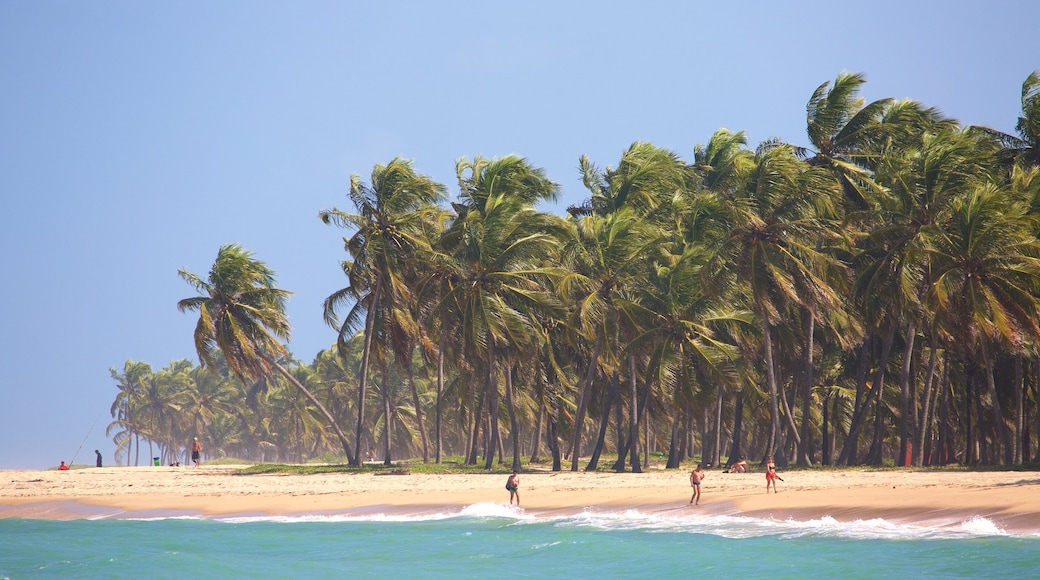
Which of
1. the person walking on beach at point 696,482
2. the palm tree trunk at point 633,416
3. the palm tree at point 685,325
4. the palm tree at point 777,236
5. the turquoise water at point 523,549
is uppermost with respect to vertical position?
the palm tree at point 777,236

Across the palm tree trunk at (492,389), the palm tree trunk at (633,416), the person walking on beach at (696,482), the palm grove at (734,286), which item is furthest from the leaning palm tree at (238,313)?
the person walking on beach at (696,482)

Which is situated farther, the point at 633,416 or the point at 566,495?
the point at 633,416

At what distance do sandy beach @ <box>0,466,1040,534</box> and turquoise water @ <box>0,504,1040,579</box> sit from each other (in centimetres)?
112

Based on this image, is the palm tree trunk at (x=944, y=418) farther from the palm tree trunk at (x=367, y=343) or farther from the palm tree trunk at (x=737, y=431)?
the palm tree trunk at (x=367, y=343)

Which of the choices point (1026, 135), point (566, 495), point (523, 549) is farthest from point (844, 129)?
point (523, 549)

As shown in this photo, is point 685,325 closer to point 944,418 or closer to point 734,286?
point 734,286

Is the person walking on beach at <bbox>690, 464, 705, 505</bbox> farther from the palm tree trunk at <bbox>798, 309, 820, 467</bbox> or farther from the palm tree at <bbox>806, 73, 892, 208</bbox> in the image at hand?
the palm tree at <bbox>806, 73, 892, 208</bbox>

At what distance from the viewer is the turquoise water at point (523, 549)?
18.7 m

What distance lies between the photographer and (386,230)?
42156mm

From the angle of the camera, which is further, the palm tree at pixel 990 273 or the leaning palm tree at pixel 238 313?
the leaning palm tree at pixel 238 313

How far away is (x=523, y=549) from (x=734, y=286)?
20.4 metres

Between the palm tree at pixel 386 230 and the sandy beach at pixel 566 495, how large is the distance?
766 cm

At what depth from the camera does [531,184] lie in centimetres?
4372

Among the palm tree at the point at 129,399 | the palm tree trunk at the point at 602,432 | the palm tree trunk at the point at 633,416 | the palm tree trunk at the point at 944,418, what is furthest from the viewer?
the palm tree at the point at 129,399
